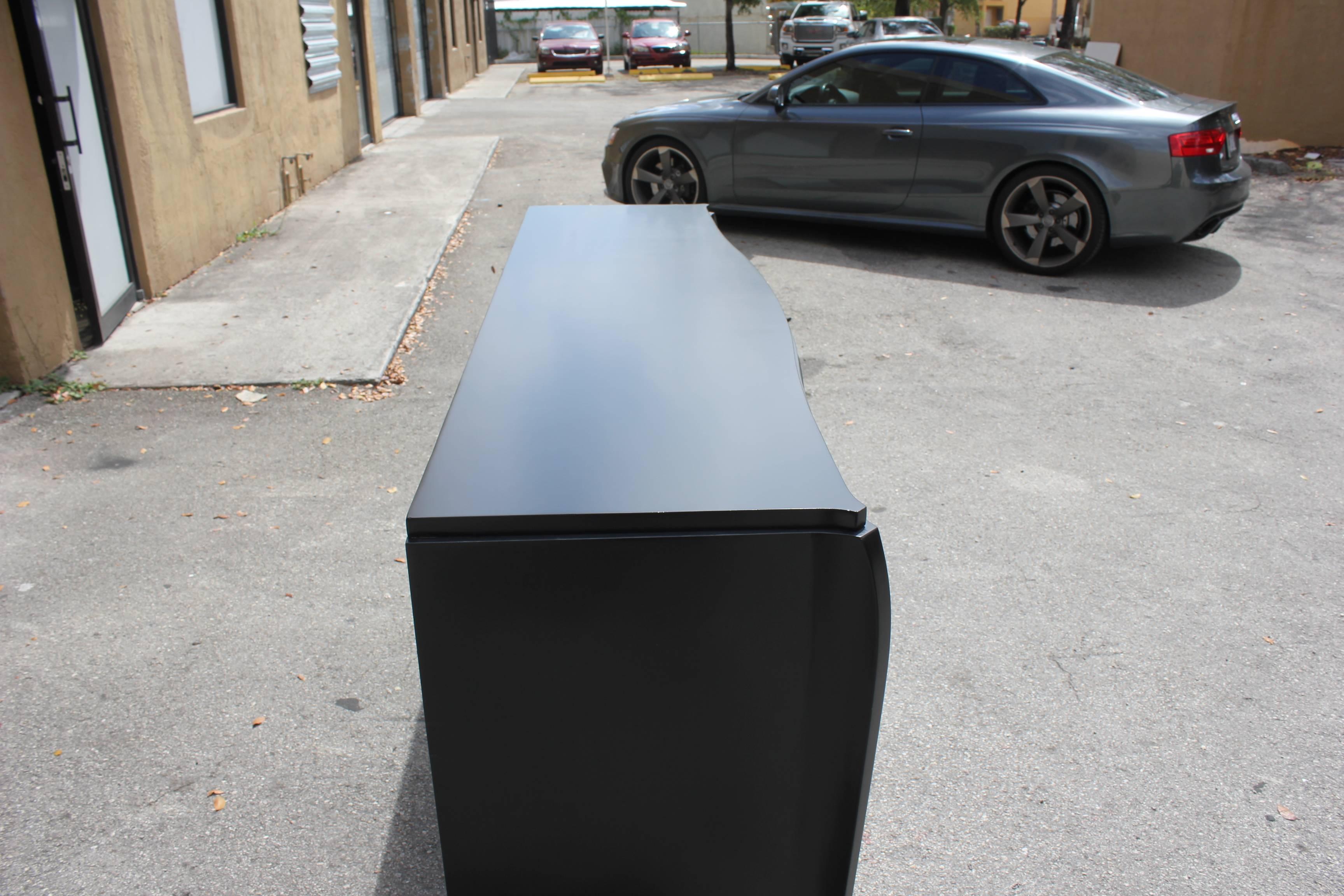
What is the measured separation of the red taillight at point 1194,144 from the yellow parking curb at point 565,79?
970 inches

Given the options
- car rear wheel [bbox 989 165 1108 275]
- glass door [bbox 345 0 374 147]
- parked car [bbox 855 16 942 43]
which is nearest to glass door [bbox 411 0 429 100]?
glass door [bbox 345 0 374 147]

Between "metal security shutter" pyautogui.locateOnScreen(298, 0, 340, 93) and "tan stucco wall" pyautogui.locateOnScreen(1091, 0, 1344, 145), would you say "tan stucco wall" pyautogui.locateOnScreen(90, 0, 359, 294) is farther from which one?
"tan stucco wall" pyautogui.locateOnScreen(1091, 0, 1344, 145)

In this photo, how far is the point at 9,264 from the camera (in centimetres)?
514

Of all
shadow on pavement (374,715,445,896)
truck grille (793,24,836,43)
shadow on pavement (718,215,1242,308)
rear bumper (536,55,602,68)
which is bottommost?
shadow on pavement (374,715,445,896)

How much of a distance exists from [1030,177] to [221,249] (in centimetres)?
658

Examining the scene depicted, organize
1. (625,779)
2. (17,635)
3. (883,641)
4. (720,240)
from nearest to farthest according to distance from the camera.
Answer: (883,641), (625,779), (17,635), (720,240)

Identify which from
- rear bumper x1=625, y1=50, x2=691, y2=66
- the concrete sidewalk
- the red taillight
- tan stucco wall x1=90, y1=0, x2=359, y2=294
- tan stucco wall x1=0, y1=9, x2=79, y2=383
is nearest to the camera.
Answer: tan stucco wall x1=0, y1=9, x2=79, y2=383

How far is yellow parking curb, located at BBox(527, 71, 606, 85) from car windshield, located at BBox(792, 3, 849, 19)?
7.09 m

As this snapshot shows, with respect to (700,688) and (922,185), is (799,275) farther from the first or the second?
(700,688)

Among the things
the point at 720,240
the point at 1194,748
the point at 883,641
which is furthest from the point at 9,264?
the point at 1194,748

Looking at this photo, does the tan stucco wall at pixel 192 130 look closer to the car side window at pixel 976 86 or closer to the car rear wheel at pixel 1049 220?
the car side window at pixel 976 86

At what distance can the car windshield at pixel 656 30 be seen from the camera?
35.5 m

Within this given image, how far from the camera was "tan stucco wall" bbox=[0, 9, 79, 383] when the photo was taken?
16.7 feet

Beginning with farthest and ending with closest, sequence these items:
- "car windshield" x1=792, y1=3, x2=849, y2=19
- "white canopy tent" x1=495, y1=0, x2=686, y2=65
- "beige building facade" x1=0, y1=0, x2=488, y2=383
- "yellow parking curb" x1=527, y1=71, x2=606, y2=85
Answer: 1. "white canopy tent" x1=495, y1=0, x2=686, y2=65
2. "car windshield" x1=792, y1=3, x2=849, y2=19
3. "yellow parking curb" x1=527, y1=71, x2=606, y2=85
4. "beige building facade" x1=0, y1=0, x2=488, y2=383
